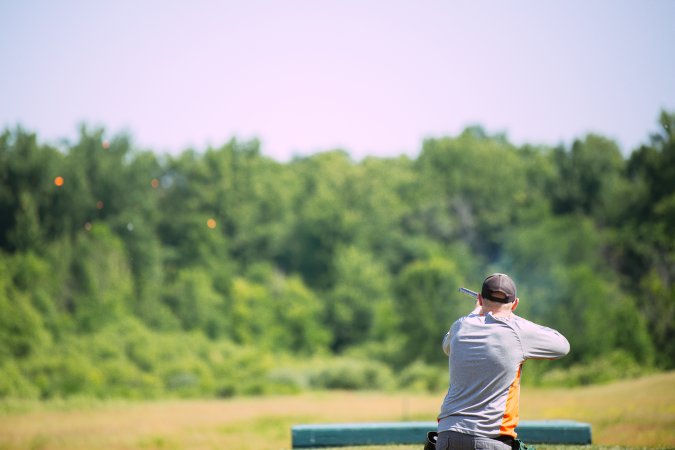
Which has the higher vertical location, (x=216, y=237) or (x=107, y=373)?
(x=216, y=237)

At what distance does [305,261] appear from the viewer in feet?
198

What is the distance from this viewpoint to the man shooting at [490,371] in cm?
436

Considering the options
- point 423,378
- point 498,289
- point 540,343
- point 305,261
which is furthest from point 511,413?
point 305,261

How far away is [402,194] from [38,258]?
27243 millimetres

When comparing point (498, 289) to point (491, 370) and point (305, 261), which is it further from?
point (305, 261)

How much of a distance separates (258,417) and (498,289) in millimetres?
26536

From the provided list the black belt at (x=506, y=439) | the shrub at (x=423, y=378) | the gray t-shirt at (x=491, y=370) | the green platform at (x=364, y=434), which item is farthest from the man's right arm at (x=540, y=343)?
the shrub at (x=423, y=378)

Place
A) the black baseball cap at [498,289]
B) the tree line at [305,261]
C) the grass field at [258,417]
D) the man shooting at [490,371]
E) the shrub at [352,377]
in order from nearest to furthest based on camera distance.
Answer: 1. the man shooting at [490,371]
2. the black baseball cap at [498,289]
3. the grass field at [258,417]
4. the tree line at [305,261]
5. the shrub at [352,377]

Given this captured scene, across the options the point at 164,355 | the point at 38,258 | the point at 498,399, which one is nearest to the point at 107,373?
the point at 164,355

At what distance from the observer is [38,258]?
45594 mm

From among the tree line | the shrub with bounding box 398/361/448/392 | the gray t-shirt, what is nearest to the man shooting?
the gray t-shirt

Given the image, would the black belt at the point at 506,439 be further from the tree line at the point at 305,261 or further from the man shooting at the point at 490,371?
the tree line at the point at 305,261

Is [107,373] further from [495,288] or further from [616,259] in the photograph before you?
[495,288]

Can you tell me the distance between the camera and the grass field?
21281 millimetres
